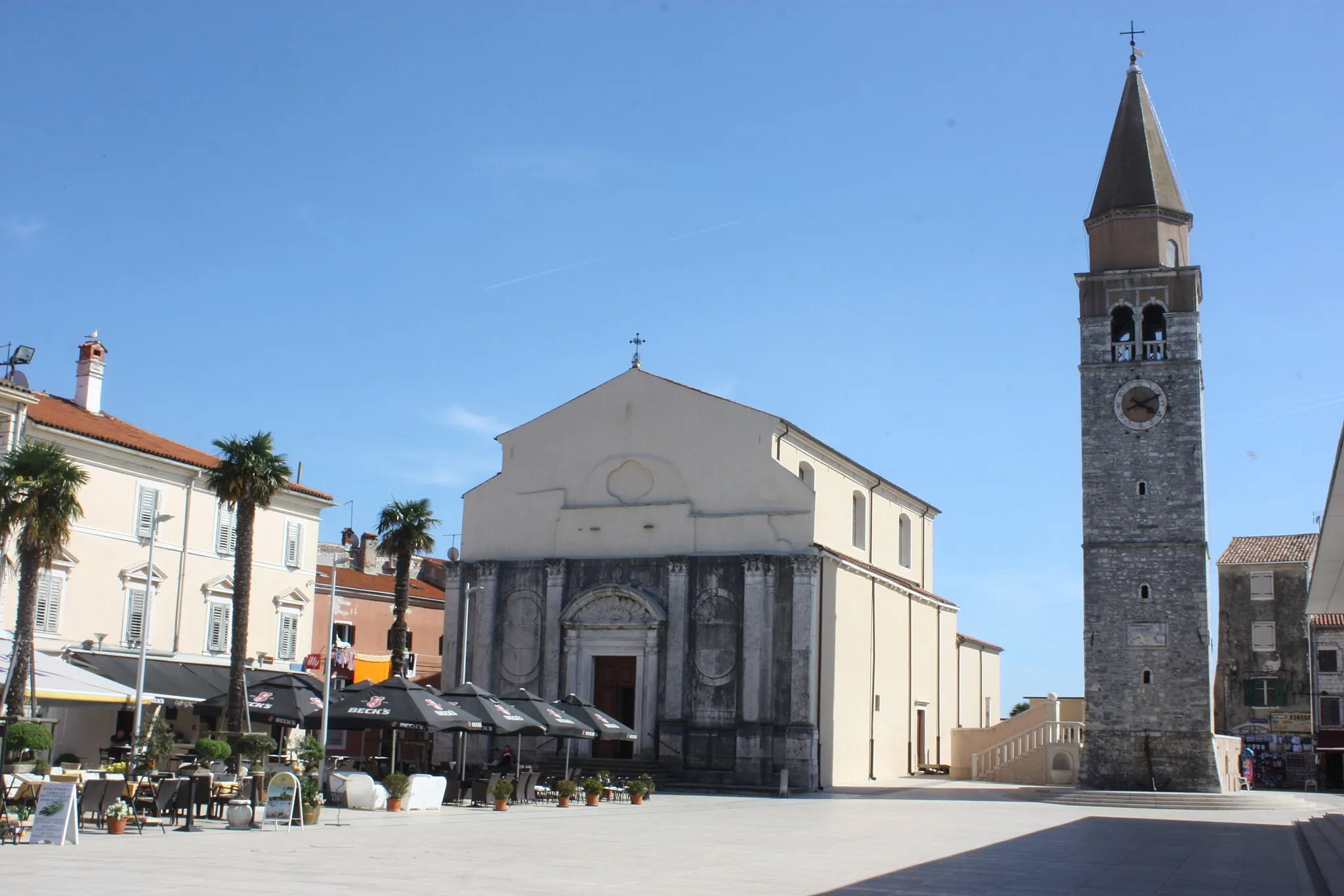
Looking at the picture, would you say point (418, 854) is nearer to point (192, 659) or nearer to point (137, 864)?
point (137, 864)

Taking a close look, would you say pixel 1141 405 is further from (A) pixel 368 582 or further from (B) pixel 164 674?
(A) pixel 368 582

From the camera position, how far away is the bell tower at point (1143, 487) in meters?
38.9

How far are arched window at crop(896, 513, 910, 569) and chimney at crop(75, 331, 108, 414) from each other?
2951cm

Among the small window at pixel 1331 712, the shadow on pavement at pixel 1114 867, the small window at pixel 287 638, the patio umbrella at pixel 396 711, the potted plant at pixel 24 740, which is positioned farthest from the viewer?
the small window at pixel 1331 712

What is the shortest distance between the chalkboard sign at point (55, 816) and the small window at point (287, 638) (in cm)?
2746

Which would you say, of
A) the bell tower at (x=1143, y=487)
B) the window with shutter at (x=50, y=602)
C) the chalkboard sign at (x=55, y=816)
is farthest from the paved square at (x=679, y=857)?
the window with shutter at (x=50, y=602)

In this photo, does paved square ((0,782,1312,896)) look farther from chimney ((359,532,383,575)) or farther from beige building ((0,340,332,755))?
chimney ((359,532,383,575))

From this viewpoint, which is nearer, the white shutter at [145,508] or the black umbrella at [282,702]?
the black umbrella at [282,702]

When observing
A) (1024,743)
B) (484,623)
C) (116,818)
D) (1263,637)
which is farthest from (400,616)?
(1263,637)

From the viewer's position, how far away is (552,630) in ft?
140

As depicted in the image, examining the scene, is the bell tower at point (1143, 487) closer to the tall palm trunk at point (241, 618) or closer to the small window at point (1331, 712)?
the small window at point (1331, 712)

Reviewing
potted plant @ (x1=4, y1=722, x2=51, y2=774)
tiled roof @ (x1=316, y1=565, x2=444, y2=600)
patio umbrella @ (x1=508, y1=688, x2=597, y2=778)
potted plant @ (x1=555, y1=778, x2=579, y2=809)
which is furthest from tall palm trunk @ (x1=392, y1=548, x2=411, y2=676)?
potted plant @ (x1=4, y1=722, x2=51, y2=774)

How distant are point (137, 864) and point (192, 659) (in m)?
Result: 26.8

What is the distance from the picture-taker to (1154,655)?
39.3 metres
